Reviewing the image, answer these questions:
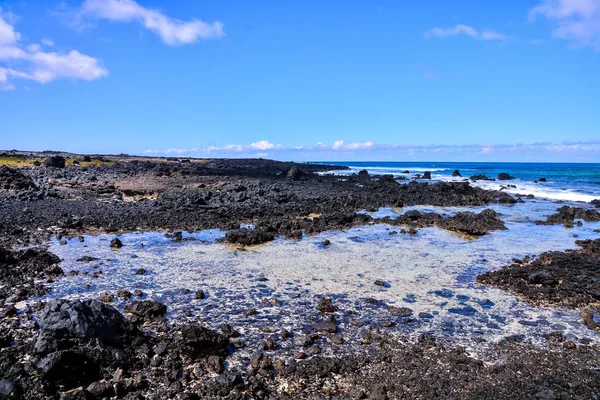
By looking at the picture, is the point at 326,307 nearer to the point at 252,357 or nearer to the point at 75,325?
the point at 252,357

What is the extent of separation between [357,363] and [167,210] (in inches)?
684

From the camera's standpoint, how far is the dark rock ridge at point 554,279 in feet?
32.4

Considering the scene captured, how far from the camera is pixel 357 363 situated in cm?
676

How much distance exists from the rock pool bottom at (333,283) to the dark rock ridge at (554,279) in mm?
553

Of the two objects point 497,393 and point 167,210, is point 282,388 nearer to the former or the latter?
point 497,393

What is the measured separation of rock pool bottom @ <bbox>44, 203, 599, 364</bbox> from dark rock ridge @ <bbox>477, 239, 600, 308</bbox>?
1.81 ft

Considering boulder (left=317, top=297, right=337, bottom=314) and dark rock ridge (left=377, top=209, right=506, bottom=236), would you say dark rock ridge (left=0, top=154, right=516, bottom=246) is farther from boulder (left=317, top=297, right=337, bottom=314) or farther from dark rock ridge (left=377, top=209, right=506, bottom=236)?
boulder (left=317, top=297, right=337, bottom=314)

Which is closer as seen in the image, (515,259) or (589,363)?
(589,363)

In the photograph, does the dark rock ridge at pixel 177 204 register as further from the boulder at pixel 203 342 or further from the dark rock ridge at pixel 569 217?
the boulder at pixel 203 342

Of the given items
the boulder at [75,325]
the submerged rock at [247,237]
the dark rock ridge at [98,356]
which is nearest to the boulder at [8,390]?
the dark rock ridge at [98,356]

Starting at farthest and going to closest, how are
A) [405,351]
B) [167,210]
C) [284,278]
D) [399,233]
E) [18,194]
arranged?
[18,194] → [167,210] → [399,233] → [284,278] → [405,351]

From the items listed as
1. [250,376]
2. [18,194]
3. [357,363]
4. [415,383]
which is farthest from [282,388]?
[18,194]

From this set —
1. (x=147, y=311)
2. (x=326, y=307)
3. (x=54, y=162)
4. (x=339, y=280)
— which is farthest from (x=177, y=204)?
(x=54, y=162)

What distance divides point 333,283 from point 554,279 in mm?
6088
